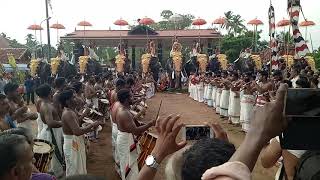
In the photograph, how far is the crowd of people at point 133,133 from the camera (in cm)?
152

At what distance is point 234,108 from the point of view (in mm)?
12875

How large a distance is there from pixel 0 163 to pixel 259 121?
1635 mm

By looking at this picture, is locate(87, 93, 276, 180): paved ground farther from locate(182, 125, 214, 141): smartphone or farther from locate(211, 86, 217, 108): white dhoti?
locate(182, 125, 214, 141): smartphone

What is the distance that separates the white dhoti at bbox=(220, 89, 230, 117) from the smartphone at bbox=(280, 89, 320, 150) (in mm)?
12366

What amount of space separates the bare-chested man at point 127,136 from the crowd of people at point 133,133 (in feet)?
0.05

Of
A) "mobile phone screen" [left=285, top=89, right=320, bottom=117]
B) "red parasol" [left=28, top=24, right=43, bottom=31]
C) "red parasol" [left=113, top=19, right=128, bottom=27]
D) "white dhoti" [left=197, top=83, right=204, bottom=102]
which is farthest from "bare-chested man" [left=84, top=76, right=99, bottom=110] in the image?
"red parasol" [left=113, top=19, right=128, bottom=27]

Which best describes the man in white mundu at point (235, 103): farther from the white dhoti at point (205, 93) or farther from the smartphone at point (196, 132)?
the smartphone at point (196, 132)

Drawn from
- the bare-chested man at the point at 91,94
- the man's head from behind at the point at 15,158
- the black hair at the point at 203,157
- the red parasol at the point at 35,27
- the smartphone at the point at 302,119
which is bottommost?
the bare-chested man at the point at 91,94

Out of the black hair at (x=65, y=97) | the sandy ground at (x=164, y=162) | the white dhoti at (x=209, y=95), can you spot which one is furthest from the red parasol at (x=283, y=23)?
the black hair at (x=65, y=97)

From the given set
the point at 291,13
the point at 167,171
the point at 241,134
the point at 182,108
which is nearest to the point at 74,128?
the point at 167,171

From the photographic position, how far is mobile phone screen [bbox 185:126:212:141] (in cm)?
286

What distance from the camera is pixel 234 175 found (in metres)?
1.37

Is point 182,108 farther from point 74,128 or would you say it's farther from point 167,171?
point 167,171

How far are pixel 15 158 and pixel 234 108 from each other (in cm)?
1081
